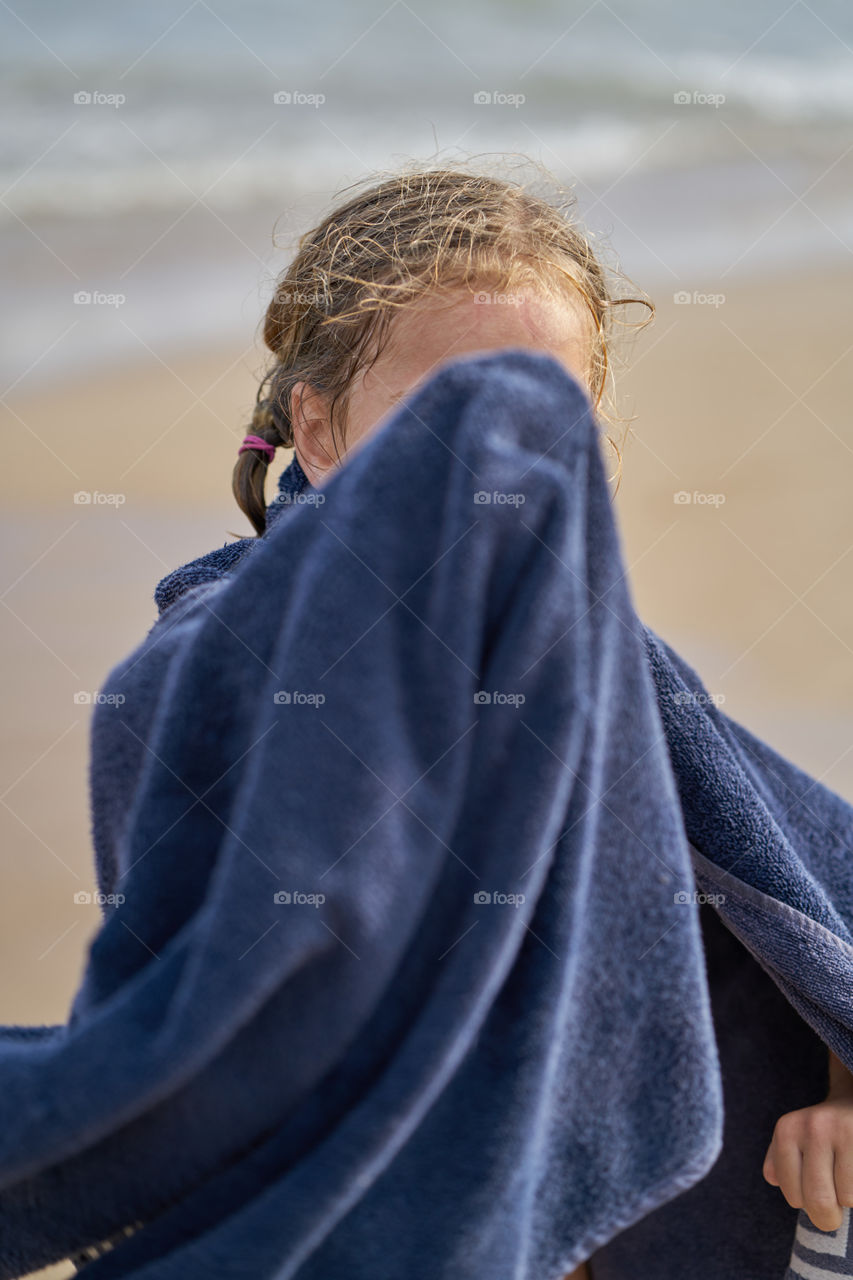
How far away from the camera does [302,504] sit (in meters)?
0.37

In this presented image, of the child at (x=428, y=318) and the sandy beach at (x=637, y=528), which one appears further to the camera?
the sandy beach at (x=637, y=528)

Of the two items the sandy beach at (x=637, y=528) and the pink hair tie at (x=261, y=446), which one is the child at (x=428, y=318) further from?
the sandy beach at (x=637, y=528)

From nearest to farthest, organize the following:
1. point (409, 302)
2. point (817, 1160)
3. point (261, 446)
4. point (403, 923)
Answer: point (403, 923) < point (817, 1160) < point (409, 302) < point (261, 446)

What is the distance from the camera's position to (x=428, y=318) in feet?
2.01

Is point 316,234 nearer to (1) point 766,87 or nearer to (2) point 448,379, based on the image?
(2) point 448,379

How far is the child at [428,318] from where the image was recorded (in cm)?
55

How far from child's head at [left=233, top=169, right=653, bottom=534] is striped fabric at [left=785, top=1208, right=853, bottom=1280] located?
0.52m

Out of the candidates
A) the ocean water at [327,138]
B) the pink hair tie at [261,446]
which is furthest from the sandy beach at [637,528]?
the pink hair tie at [261,446]

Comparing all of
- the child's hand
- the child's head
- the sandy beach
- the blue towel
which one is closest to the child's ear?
the child's head

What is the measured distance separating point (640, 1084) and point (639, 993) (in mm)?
33

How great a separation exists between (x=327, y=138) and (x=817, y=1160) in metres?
1.67

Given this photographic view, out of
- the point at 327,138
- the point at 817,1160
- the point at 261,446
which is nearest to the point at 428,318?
the point at 261,446

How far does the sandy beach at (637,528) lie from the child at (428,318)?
865 mm

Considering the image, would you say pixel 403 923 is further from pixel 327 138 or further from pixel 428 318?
pixel 327 138
